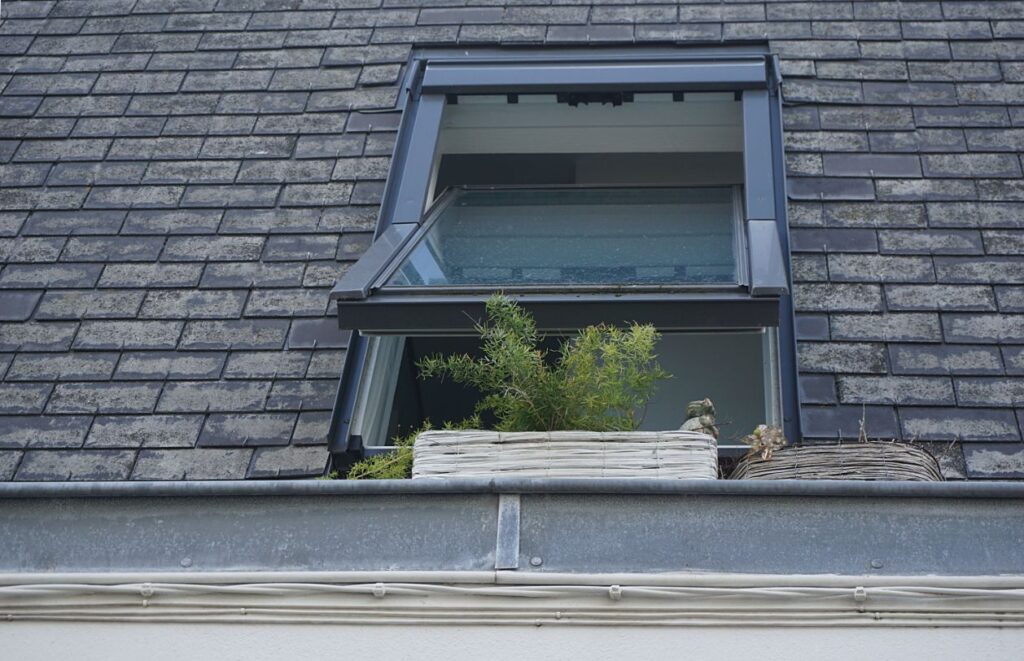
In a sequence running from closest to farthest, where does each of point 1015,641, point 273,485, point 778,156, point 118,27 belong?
1. point 1015,641
2. point 273,485
3. point 778,156
4. point 118,27

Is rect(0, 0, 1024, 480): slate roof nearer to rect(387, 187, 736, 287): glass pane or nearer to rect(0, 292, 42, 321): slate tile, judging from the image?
A: rect(0, 292, 42, 321): slate tile

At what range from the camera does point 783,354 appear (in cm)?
432

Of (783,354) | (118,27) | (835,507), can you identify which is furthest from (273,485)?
Answer: (118,27)

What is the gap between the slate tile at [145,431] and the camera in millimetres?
4191

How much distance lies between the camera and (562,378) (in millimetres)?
3590

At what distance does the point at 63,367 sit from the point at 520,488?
6.98 ft

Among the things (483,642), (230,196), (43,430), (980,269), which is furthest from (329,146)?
(483,642)

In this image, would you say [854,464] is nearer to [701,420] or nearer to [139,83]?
[701,420]

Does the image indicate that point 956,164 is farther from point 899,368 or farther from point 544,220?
point 544,220

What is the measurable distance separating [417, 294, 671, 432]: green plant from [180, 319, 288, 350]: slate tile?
940 millimetres

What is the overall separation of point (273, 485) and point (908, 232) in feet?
8.75

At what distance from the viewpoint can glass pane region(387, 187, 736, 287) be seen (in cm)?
420

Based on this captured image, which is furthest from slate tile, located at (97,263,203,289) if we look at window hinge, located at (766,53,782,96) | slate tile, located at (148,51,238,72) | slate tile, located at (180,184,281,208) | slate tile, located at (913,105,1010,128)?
slate tile, located at (913,105,1010,128)

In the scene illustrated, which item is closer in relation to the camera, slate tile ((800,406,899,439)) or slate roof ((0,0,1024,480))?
slate tile ((800,406,899,439))
